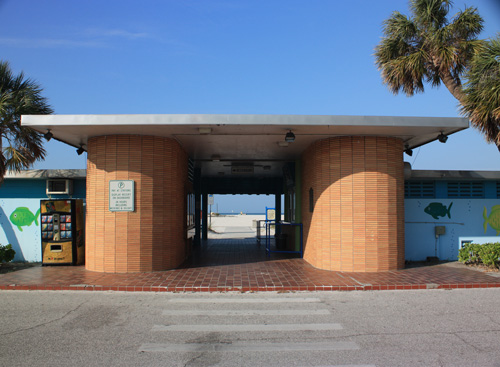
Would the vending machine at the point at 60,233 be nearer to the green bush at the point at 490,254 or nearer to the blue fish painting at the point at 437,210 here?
the blue fish painting at the point at 437,210

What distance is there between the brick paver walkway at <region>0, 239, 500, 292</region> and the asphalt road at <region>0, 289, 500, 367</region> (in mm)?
311

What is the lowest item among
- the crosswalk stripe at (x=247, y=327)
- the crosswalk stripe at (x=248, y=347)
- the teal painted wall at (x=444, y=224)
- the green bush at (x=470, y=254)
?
the crosswalk stripe at (x=247, y=327)

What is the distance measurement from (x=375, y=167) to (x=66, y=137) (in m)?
8.57

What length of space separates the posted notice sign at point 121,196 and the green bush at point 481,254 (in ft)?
32.2

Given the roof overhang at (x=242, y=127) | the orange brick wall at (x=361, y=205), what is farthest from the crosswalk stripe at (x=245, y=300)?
the roof overhang at (x=242, y=127)

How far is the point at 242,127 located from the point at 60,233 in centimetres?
660

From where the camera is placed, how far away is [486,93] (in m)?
9.33

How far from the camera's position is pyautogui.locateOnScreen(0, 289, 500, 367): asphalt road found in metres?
4.31

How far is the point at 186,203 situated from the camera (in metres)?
12.1

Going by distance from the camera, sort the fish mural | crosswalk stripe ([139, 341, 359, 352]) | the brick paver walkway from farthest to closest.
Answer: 1. the fish mural
2. the brick paver walkway
3. crosswalk stripe ([139, 341, 359, 352])

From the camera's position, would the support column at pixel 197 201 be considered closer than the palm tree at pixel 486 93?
No

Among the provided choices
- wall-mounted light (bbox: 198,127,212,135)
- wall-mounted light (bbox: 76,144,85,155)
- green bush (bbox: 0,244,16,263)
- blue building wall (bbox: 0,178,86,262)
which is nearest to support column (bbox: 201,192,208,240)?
blue building wall (bbox: 0,178,86,262)

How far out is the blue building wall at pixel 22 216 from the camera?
11.6 meters

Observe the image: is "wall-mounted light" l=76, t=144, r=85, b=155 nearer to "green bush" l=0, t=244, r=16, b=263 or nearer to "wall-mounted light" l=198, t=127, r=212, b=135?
"green bush" l=0, t=244, r=16, b=263
